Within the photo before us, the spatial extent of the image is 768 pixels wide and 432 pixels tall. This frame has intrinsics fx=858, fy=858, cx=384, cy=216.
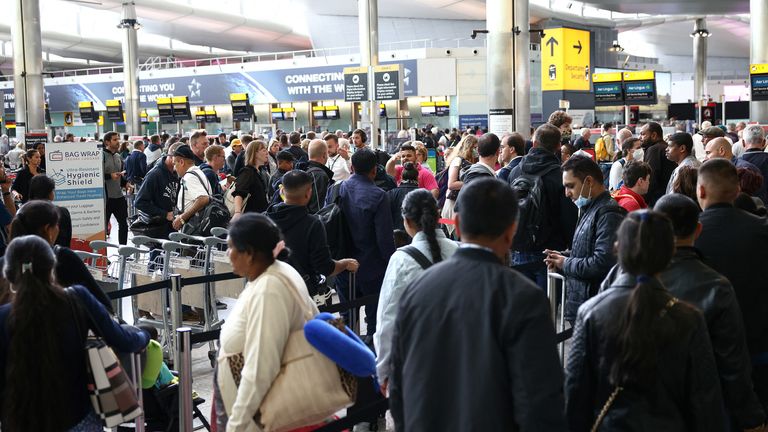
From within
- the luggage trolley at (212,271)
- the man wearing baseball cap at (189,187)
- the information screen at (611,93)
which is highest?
the information screen at (611,93)

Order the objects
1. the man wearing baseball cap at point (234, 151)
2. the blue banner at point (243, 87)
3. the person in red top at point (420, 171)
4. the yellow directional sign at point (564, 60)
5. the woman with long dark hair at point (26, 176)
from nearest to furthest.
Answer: the person in red top at point (420, 171) < the woman with long dark hair at point (26, 176) < the man wearing baseball cap at point (234, 151) < the yellow directional sign at point (564, 60) < the blue banner at point (243, 87)

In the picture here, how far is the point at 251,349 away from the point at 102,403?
740mm

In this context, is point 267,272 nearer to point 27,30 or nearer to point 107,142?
point 107,142

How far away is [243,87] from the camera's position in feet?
130

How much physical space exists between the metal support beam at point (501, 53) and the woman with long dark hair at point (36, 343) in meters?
13.2

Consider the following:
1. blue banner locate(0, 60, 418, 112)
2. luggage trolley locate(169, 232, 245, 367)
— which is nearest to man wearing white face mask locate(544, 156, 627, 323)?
luggage trolley locate(169, 232, 245, 367)

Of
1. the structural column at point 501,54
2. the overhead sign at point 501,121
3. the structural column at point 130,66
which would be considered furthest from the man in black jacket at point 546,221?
the structural column at point 130,66

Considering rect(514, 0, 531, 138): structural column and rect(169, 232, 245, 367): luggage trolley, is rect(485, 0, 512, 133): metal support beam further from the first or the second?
rect(169, 232, 245, 367): luggage trolley

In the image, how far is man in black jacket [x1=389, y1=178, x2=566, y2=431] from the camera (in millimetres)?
2346

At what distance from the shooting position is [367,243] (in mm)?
6305

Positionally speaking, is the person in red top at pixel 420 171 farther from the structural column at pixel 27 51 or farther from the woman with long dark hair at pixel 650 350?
the structural column at pixel 27 51

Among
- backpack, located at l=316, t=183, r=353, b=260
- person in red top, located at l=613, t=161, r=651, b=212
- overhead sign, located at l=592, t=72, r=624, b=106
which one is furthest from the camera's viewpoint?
overhead sign, located at l=592, t=72, r=624, b=106

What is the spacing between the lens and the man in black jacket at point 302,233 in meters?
5.38

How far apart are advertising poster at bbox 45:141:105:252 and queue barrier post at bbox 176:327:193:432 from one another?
6793 mm
